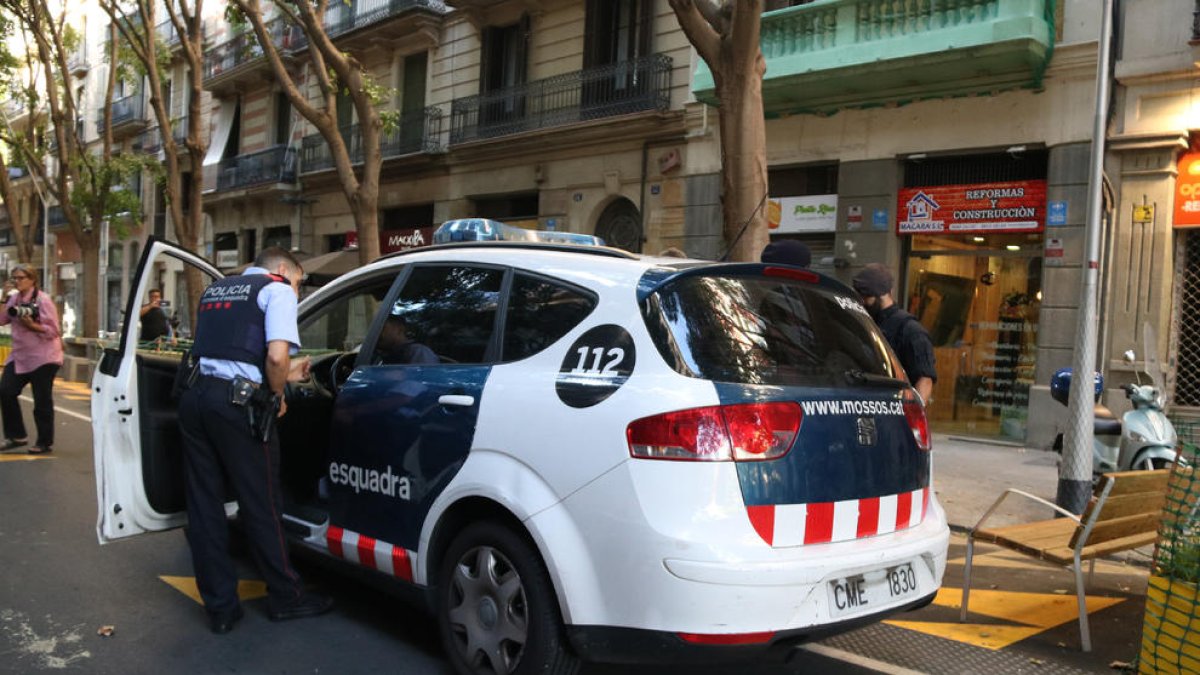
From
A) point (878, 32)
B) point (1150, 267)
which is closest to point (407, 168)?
point (878, 32)

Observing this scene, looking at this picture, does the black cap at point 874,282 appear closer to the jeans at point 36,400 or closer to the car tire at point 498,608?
the car tire at point 498,608

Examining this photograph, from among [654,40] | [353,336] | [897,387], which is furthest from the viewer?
[654,40]

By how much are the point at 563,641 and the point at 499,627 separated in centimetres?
32

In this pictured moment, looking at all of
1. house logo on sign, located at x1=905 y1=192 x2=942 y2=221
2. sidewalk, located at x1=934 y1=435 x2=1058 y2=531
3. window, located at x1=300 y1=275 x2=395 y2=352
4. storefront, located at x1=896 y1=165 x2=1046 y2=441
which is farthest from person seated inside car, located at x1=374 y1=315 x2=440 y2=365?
house logo on sign, located at x1=905 y1=192 x2=942 y2=221

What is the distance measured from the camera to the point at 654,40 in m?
15.7

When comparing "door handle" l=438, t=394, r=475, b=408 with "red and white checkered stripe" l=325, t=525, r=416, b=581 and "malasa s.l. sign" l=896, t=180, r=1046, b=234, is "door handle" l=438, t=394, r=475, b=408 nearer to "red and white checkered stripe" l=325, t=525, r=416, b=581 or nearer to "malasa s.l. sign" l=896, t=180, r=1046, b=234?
"red and white checkered stripe" l=325, t=525, r=416, b=581

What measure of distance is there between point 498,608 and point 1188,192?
10186mm

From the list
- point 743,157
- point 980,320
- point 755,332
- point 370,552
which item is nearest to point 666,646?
point 755,332

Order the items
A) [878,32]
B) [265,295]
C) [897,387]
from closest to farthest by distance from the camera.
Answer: [897,387] < [265,295] < [878,32]

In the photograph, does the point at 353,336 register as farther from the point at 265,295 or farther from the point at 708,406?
the point at 708,406

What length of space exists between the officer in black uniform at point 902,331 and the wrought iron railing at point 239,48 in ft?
69.9

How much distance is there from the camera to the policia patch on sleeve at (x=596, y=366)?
3131 millimetres

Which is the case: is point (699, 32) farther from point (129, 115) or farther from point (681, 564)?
point (129, 115)

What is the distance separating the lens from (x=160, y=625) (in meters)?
4.25
